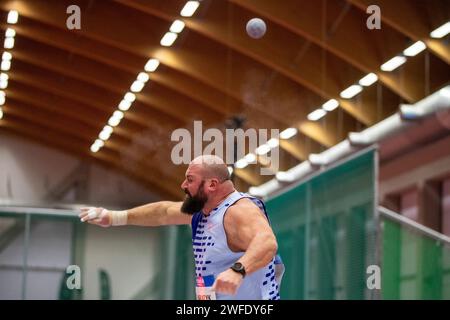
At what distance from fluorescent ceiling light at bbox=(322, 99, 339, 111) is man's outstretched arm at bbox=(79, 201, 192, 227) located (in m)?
3.81

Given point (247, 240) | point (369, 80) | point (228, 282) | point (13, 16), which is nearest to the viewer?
point (228, 282)

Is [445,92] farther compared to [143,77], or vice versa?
[445,92]

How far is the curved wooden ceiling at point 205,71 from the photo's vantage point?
1103 cm

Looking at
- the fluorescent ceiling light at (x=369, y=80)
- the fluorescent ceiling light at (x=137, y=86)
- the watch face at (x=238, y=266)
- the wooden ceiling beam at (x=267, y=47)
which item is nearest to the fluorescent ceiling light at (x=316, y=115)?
the wooden ceiling beam at (x=267, y=47)

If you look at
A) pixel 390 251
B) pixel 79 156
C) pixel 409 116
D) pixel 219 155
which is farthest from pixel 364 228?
pixel 79 156

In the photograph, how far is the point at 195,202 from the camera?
778 cm

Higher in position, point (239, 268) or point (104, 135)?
point (104, 135)

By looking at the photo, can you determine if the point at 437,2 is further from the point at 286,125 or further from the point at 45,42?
the point at 45,42

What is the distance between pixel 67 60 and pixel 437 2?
3.63m

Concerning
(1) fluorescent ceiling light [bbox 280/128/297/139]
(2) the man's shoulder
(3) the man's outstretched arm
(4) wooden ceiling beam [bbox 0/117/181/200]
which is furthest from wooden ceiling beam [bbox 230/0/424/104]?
(2) the man's shoulder

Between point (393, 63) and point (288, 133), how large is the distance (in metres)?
1.28

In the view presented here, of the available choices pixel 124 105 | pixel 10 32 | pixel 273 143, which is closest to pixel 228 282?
pixel 273 143

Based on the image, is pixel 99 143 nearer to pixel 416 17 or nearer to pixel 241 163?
pixel 241 163

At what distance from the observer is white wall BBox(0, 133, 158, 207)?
11234 mm
